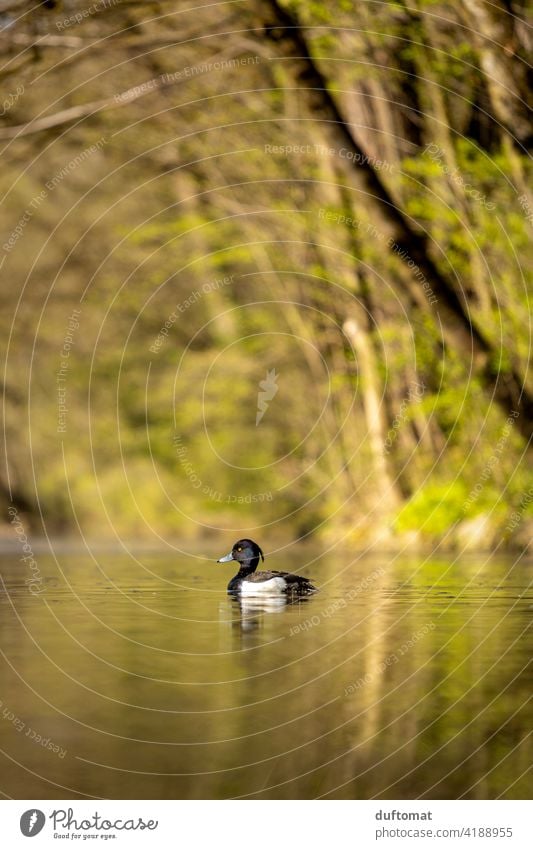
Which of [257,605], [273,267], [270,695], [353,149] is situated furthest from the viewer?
[273,267]

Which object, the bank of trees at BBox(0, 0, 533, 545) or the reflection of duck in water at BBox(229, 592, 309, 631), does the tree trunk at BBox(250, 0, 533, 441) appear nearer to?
the bank of trees at BBox(0, 0, 533, 545)

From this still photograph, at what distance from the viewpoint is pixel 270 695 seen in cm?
861

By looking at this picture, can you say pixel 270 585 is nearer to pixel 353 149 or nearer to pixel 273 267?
pixel 353 149

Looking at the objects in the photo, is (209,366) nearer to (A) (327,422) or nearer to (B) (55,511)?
(A) (327,422)

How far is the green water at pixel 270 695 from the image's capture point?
6.58 metres

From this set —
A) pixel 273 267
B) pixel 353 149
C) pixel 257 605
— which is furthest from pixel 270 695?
pixel 273 267

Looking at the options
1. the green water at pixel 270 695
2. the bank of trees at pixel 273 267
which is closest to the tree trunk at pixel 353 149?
the bank of trees at pixel 273 267

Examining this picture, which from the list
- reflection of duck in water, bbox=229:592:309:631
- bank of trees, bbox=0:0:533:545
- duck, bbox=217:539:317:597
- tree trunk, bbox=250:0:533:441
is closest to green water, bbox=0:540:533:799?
reflection of duck in water, bbox=229:592:309:631

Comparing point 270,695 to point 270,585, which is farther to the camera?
point 270,585

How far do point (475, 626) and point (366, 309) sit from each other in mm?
18765

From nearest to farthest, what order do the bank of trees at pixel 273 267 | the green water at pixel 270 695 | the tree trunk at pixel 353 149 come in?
the green water at pixel 270 695, the tree trunk at pixel 353 149, the bank of trees at pixel 273 267

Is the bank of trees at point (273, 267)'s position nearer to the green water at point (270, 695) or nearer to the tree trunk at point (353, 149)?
the tree trunk at point (353, 149)

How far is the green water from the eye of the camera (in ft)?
21.6

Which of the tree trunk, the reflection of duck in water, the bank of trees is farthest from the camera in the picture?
the bank of trees
